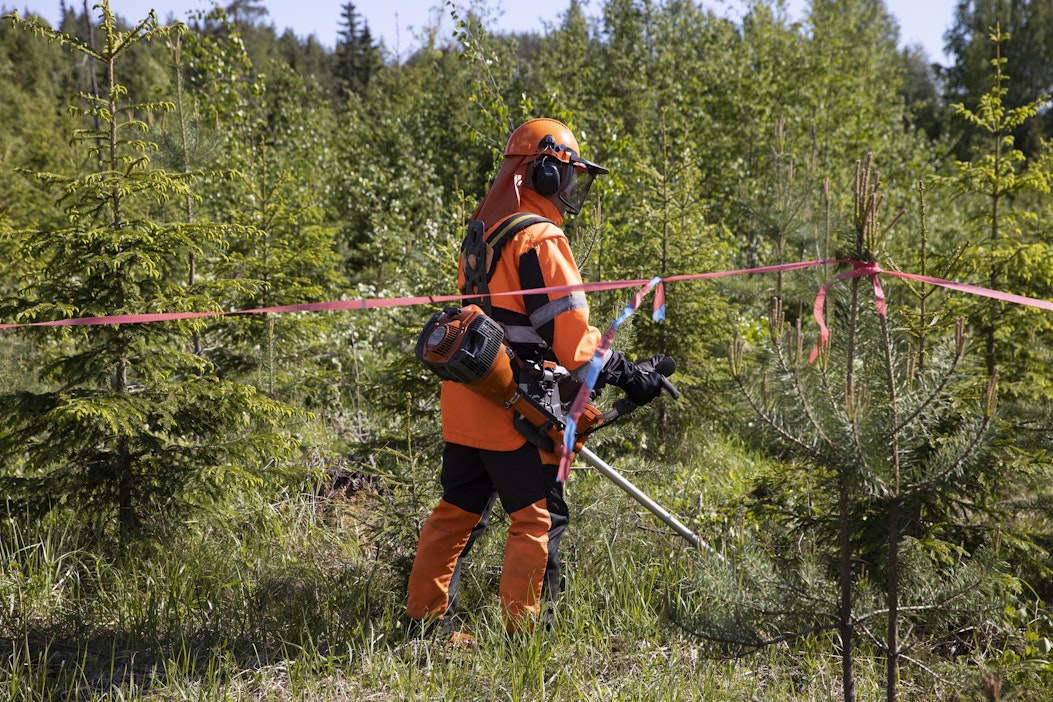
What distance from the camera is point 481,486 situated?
3.62 metres

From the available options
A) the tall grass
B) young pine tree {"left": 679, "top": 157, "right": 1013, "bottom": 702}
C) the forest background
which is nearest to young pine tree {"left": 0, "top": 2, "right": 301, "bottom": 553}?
the forest background

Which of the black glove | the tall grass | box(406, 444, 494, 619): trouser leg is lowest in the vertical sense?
the tall grass

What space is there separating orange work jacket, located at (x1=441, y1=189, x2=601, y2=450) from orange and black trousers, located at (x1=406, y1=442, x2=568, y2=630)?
11cm

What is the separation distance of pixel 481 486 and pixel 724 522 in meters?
1.60

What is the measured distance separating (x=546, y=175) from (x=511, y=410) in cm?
97

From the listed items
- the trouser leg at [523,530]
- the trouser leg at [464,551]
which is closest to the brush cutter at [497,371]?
the trouser leg at [523,530]

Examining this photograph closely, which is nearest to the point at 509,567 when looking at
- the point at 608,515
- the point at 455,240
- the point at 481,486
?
the point at 481,486

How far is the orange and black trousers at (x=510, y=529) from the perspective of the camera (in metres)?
3.38

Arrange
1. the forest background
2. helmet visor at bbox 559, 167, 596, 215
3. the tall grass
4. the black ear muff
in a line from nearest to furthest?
the forest background, the tall grass, the black ear muff, helmet visor at bbox 559, 167, 596, 215

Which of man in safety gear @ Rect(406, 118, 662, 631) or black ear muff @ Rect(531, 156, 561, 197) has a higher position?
black ear muff @ Rect(531, 156, 561, 197)

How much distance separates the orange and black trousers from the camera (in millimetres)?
3385

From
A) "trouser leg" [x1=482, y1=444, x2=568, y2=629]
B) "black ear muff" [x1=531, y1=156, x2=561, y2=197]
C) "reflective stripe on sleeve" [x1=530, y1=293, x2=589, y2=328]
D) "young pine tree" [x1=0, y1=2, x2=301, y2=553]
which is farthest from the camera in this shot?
"young pine tree" [x1=0, y1=2, x2=301, y2=553]

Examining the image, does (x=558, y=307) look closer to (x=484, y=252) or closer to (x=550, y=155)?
(x=484, y=252)

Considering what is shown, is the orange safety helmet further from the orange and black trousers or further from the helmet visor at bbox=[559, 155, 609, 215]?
the orange and black trousers
